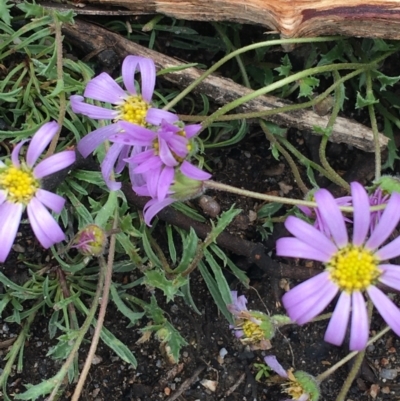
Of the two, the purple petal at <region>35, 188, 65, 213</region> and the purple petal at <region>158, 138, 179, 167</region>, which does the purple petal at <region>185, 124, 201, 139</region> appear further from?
the purple petal at <region>35, 188, 65, 213</region>

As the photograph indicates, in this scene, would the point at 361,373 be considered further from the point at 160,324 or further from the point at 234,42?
the point at 234,42

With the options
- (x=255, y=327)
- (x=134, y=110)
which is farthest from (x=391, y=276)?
(x=134, y=110)

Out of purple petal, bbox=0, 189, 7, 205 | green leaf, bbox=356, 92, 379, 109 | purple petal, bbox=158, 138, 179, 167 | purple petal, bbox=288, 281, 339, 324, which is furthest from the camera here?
green leaf, bbox=356, 92, 379, 109

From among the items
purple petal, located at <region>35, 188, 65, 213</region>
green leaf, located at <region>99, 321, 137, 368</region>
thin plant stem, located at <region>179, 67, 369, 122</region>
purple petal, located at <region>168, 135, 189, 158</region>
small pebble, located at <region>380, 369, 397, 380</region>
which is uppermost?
thin plant stem, located at <region>179, 67, 369, 122</region>

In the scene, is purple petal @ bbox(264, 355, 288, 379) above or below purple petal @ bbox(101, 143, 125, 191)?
below

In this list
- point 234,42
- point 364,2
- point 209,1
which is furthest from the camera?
point 234,42

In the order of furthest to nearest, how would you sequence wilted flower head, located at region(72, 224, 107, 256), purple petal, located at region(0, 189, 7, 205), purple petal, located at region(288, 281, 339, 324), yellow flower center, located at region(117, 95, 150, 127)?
1. yellow flower center, located at region(117, 95, 150, 127)
2. purple petal, located at region(0, 189, 7, 205)
3. wilted flower head, located at region(72, 224, 107, 256)
4. purple petal, located at region(288, 281, 339, 324)

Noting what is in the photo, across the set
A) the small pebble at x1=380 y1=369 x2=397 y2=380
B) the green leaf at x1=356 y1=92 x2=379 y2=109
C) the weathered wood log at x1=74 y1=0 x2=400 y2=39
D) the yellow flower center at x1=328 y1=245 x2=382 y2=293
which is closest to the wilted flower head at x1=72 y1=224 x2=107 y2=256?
the yellow flower center at x1=328 y1=245 x2=382 y2=293

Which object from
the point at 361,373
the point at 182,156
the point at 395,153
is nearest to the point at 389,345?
the point at 361,373
